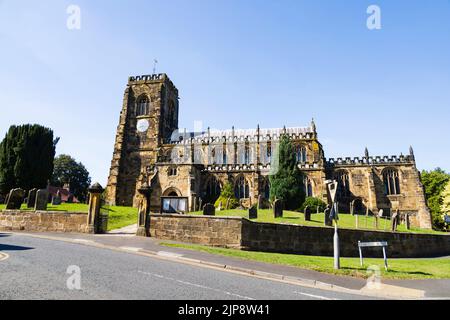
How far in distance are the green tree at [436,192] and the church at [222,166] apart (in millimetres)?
9896

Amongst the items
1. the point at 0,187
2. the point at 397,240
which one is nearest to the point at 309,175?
the point at 397,240

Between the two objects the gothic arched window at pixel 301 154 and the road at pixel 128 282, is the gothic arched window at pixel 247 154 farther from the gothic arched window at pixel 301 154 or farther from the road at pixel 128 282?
the road at pixel 128 282

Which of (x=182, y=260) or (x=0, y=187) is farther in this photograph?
(x=0, y=187)

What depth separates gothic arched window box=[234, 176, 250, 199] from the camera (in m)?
40.3

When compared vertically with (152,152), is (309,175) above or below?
below

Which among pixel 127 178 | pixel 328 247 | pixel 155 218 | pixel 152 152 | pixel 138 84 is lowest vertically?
pixel 328 247

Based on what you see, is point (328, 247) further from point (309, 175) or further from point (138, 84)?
point (138, 84)

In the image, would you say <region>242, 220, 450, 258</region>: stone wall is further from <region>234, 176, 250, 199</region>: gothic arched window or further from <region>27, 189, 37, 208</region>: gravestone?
<region>234, 176, 250, 199</region>: gothic arched window

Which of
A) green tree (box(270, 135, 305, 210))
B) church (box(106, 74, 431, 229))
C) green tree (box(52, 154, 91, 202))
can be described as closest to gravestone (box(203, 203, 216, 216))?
church (box(106, 74, 431, 229))

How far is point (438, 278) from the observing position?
9.74m

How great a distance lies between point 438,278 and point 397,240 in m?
9.57

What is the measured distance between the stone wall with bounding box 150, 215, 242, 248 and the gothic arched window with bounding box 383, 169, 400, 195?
35.8 m
